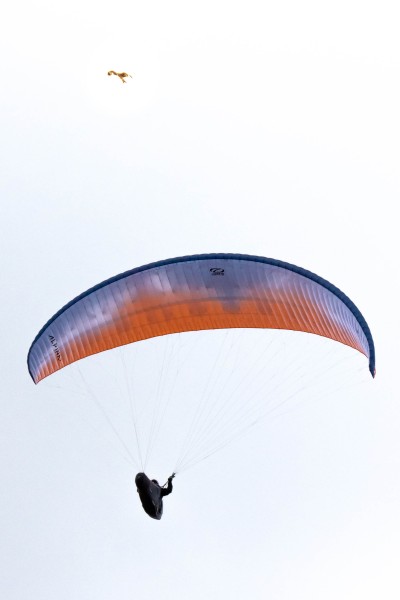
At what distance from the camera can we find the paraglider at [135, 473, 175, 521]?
22.2m

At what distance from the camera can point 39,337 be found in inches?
902

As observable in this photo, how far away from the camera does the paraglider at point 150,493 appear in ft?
72.7

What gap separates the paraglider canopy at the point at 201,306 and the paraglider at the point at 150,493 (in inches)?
160

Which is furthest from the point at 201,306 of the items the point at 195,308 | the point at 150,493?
the point at 150,493

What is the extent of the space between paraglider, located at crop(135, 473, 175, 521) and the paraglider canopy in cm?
407

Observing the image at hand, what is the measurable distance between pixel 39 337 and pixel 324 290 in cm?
852

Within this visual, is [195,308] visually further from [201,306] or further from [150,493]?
[150,493]

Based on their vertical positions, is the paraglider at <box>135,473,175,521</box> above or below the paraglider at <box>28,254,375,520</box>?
below

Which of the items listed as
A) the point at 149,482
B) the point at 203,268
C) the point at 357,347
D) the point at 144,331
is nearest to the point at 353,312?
the point at 357,347

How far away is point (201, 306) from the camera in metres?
22.3

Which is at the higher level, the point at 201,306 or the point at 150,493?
the point at 201,306

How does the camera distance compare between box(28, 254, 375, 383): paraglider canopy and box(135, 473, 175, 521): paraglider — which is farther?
box(135, 473, 175, 521): paraglider

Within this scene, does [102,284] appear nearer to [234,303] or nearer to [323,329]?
[234,303]

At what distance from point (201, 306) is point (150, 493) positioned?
566cm
